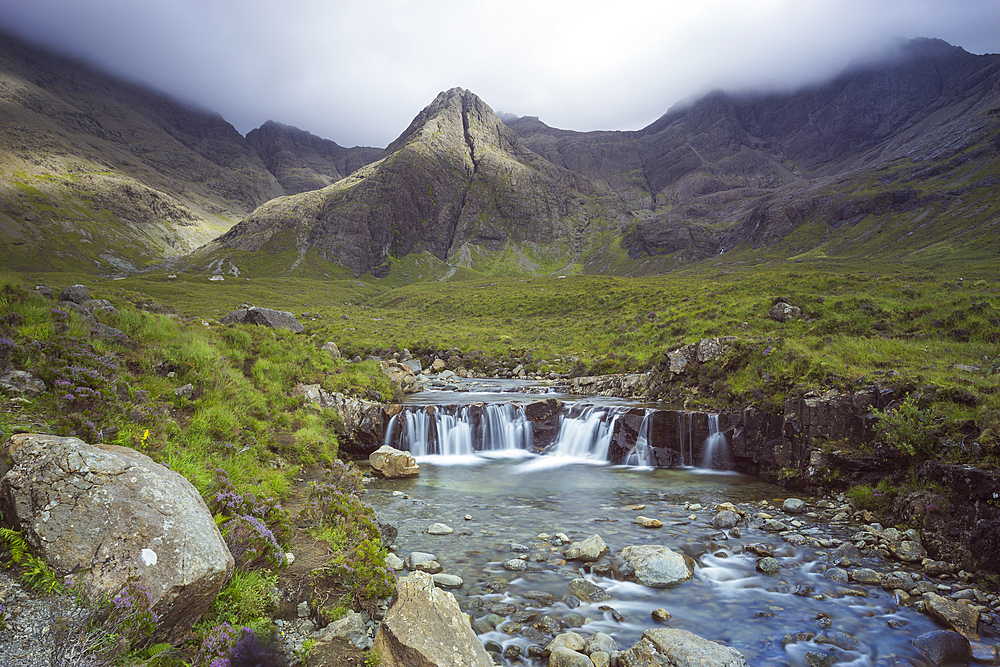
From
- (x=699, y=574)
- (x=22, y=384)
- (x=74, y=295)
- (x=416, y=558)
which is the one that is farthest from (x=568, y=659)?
(x=74, y=295)

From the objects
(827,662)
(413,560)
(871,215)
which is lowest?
(827,662)

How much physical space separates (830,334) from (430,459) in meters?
22.7

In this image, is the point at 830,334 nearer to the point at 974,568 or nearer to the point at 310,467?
the point at 974,568

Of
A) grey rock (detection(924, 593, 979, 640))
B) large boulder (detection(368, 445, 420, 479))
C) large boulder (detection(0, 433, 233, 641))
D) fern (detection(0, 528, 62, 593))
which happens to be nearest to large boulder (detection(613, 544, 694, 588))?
grey rock (detection(924, 593, 979, 640))

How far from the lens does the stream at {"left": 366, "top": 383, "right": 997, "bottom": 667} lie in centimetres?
816

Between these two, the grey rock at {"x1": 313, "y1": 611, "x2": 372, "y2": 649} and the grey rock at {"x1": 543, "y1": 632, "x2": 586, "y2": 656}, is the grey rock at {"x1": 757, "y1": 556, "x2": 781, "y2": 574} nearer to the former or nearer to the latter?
the grey rock at {"x1": 543, "y1": 632, "x2": 586, "y2": 656}

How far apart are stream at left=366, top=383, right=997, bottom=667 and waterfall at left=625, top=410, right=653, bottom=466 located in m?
0.19

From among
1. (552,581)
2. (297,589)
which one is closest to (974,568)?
(552,581)

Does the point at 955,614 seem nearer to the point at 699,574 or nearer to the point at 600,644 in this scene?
the point at 699,574

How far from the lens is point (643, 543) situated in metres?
11.8

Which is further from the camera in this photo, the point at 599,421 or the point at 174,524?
the point at 599,421

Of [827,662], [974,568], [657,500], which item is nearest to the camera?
[827,662]

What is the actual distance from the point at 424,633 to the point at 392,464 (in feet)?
39.5

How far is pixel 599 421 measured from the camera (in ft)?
71.4
